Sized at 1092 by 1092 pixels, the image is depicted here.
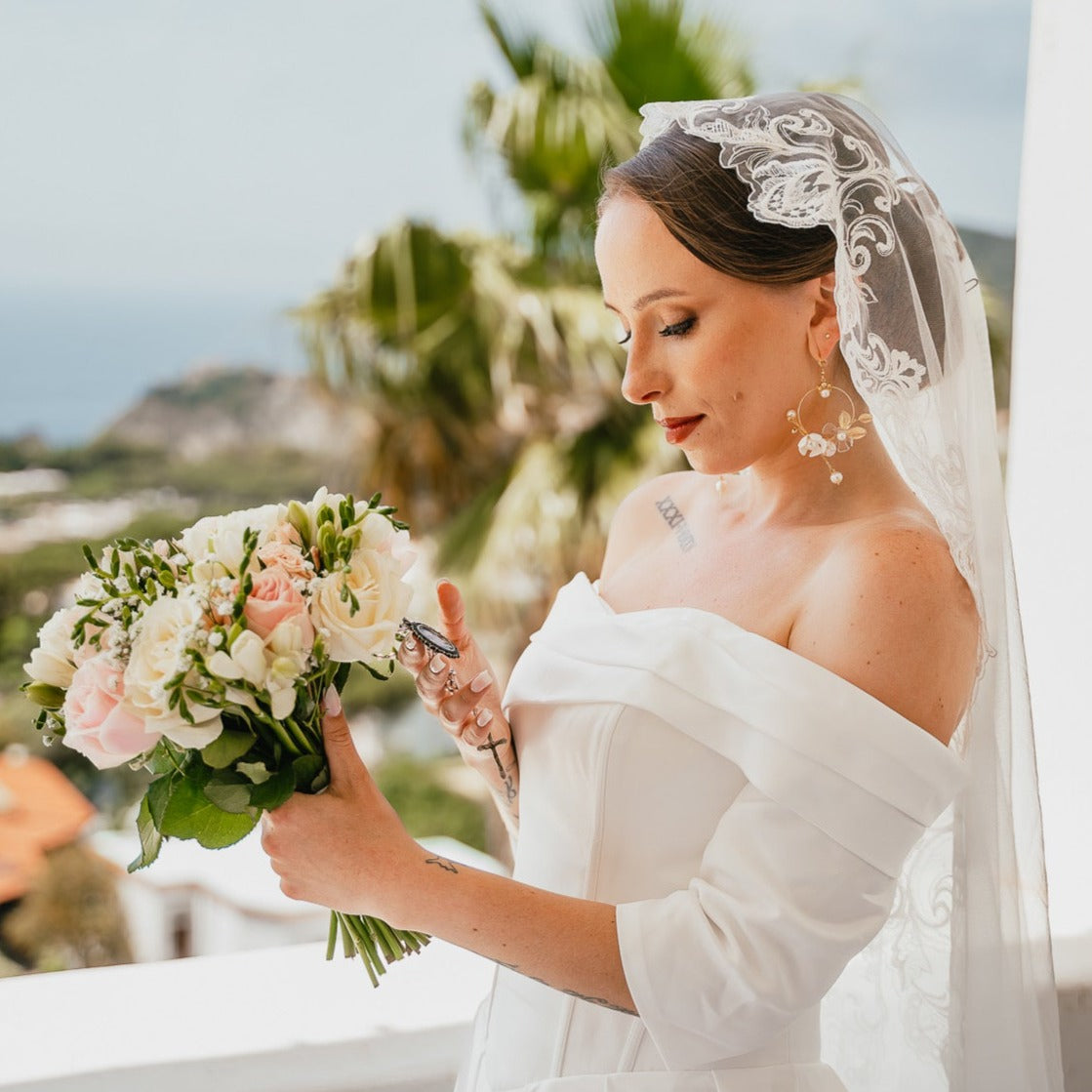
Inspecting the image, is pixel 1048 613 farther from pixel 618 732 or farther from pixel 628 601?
pixel 618 732

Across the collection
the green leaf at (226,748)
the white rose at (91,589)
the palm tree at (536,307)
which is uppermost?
the white rose at (91,589)

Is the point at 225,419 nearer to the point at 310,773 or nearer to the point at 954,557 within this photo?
the point at 310,773

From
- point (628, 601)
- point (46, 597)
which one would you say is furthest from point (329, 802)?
point (46, 597)

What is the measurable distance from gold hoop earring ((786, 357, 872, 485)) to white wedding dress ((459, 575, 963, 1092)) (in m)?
0.24

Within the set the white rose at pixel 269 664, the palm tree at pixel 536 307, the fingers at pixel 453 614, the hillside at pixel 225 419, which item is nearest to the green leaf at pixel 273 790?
the white rose at pixel 269 664

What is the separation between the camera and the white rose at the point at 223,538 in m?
1.28

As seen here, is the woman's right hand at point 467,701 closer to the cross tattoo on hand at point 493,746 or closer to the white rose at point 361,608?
the cross tattoo on hand at point 493,746

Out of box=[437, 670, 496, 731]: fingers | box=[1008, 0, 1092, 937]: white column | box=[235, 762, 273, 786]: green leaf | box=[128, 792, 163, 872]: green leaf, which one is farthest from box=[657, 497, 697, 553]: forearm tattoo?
box=[1008, 0, 1092, 937]: white column

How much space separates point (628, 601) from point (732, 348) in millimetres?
432

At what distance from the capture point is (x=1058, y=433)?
97.8 inches

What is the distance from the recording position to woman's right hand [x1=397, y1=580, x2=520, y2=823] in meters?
1.63

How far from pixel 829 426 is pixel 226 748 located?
31.5 inches

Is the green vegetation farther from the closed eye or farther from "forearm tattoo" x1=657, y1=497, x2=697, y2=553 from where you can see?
the closed eye

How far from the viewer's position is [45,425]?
10.1m
